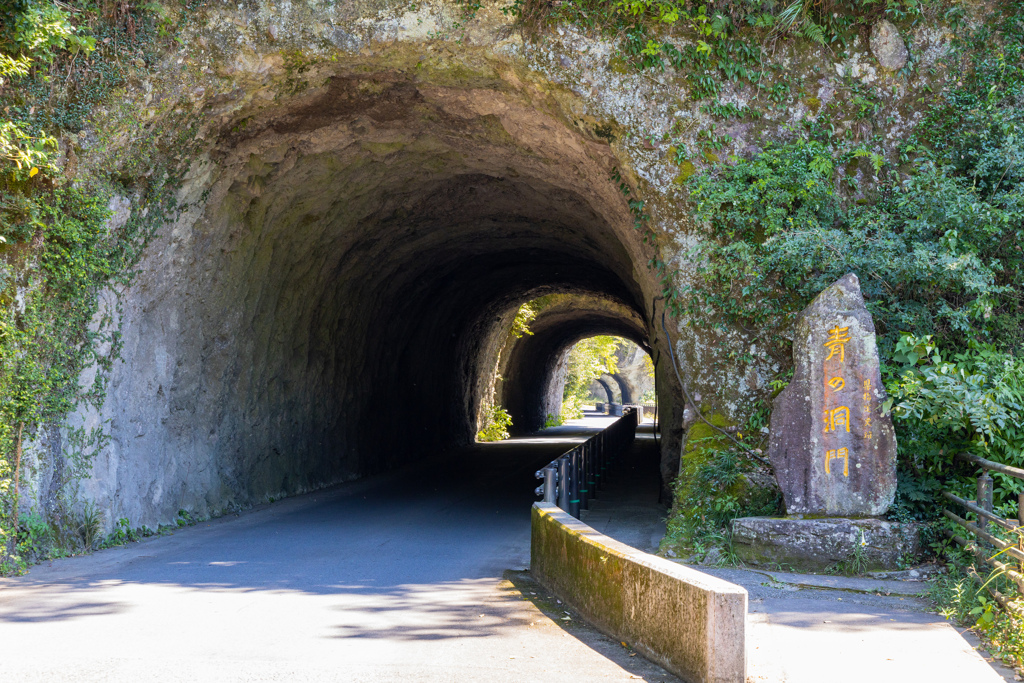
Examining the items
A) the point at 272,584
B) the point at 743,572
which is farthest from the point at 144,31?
the point at 743,572

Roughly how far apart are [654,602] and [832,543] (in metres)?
2.96

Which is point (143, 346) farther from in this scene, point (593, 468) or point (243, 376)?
point (593, 468)

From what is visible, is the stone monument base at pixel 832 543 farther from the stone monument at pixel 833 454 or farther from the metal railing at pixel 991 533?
the metal railing at pixel 991 533

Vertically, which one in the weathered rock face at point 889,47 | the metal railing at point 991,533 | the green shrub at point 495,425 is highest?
the weathered rock face at point 889,47

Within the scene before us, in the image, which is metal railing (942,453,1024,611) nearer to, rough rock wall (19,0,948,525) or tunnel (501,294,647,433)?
rough rock wall (19,0,948,525)

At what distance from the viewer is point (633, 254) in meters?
10.3

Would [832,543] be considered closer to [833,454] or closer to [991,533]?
[833,454]

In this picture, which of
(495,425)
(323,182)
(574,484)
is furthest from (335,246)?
(495,425)

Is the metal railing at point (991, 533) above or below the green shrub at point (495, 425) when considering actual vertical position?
above

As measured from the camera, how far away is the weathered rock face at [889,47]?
8.55 m

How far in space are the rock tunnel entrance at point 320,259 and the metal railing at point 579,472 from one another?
2.71 metres

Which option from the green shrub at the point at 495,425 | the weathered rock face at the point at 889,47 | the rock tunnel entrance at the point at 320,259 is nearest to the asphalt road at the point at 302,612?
the rock tunnel entrance at the point at 320,259

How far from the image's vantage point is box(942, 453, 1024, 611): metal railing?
4.87m

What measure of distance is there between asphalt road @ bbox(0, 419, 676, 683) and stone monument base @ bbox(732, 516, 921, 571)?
2.14 meters
